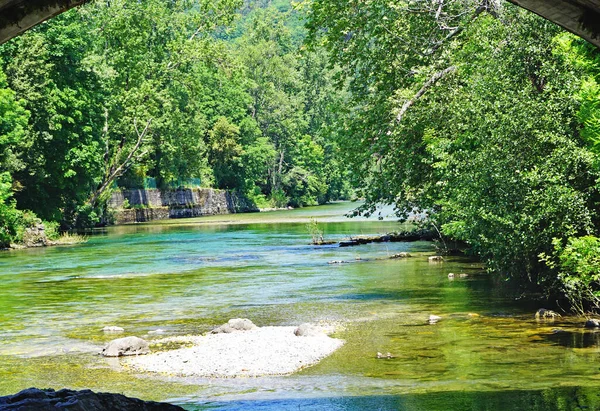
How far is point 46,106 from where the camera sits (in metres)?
47.7

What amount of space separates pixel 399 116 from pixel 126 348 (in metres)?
13.6

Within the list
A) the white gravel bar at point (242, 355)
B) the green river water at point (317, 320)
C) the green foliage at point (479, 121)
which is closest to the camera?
the green river water at point (317, 320)

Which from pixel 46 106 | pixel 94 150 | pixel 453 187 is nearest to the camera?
pixel 453 187

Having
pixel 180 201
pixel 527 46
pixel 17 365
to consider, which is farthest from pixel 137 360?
pixel 180 201

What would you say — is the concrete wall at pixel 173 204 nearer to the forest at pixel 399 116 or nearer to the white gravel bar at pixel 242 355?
the forest at pixel 399 116

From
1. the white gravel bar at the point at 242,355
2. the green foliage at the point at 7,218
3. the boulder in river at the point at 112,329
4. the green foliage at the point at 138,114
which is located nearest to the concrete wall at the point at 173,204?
the green foliage at the point at 138,114

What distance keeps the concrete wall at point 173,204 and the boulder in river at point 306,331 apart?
163 ft

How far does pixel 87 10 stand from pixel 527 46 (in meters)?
41.5

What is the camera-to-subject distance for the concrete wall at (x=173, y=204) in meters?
67.5

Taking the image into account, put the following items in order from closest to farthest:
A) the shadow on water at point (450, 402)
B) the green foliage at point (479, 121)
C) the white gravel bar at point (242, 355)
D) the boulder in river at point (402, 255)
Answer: the shadow on water at point (450, 402) < the white gravel bar at point (242, 355) < the green foliage at point (479, 121) < the boulder in river at point (402, 255)

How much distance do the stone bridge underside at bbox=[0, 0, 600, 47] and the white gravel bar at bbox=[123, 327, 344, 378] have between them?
8398 millimetres

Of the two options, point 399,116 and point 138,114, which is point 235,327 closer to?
point 399,116

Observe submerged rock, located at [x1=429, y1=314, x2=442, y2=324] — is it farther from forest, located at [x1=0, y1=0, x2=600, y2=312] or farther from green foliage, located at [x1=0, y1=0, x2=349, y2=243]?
green foliage, located at [x1=0, y1=0, x2=349, y2=243]

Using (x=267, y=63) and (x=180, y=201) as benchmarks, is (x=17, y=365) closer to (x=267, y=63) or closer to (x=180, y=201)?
(x=180, y=201)
